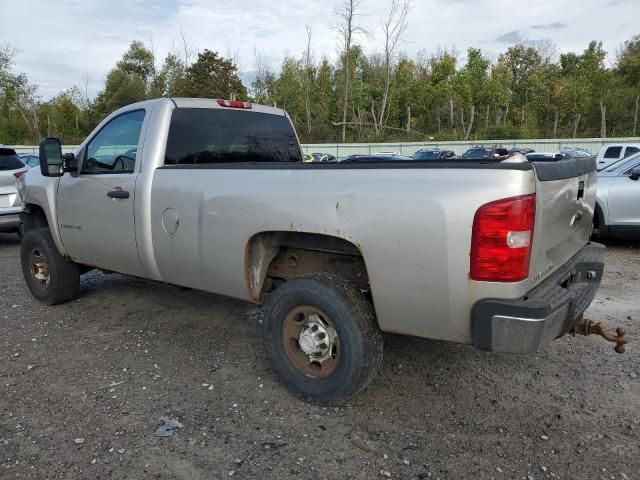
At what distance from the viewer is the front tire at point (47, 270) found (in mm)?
5090

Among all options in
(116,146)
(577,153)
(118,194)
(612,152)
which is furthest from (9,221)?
(612,152)

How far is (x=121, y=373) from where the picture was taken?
3.73 meters

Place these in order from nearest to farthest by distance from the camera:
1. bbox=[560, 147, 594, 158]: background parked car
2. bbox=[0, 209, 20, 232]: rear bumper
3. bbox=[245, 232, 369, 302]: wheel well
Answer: bbox=[245, 232, 369, 302]: wheel well < bbox=[560, 147, 594, 158]: background parked car < bbox=[0, 209, 20, 232]: rear bumper

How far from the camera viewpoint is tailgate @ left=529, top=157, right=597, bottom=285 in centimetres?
264

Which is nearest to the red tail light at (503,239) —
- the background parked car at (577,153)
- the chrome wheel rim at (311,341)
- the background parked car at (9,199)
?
the chrome wheel rim at (311,341)

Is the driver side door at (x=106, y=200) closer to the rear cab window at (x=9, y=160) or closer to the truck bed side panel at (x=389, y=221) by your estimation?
the truck bed side panel at (x=389, y=221)

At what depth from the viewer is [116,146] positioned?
4.38 meters

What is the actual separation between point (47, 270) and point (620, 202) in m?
7.81

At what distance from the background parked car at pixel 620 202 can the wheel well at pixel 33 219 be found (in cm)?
759

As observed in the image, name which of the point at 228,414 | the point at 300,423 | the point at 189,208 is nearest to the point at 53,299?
the point at 189,208

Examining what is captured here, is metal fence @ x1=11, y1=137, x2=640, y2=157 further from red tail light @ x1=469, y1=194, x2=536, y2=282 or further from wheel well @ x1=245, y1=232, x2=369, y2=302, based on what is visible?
red tail light @ x1=469, y1=194, x2=536, y2=282

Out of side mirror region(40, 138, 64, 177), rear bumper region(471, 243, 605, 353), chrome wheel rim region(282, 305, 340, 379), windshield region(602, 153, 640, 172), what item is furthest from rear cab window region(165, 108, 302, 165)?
windshield region(602, 153, 640, 172)

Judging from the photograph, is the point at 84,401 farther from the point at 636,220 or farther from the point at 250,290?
the point at 636,220

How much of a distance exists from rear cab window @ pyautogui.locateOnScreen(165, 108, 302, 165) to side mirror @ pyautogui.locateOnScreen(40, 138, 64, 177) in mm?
1269
